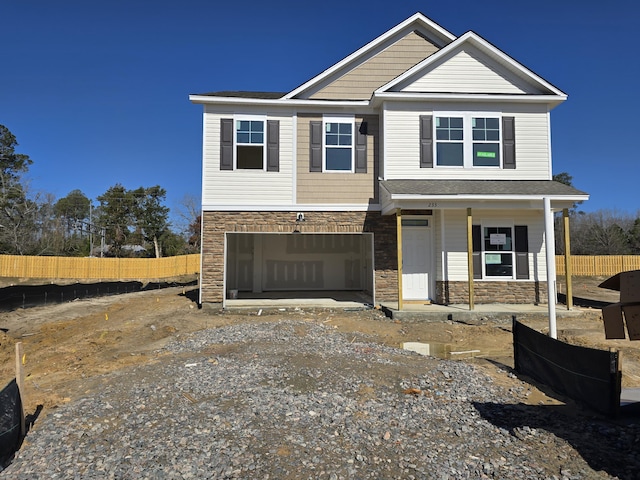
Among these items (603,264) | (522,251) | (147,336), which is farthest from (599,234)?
(147,336)

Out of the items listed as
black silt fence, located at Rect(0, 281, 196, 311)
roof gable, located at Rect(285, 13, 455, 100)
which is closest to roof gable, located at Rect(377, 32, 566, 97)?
roof gable, located at Rect(285, 13, 455, 100)

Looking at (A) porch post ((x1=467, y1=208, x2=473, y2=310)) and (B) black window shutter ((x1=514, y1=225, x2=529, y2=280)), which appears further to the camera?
(B) black window shutter ((x1=514, y1=225, x2=529, y2=280))

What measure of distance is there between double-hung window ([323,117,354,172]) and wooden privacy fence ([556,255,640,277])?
77.2 ft

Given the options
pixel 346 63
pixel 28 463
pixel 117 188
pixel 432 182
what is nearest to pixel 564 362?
pixel 28 463

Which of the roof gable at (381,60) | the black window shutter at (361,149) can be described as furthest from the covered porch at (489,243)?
the roof gable at (381,60)

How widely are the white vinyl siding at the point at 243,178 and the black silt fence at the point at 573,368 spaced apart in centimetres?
761

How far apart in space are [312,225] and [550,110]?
26.6ft

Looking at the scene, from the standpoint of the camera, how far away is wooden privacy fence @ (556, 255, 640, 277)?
2706 centimetres

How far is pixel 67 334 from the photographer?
945 centimetres

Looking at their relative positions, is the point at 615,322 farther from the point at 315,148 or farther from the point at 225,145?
the point at 225,145

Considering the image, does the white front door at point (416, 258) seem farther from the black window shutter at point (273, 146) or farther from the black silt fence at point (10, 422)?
the black silt fence at point (10, 422)

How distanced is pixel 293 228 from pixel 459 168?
5.33 meters

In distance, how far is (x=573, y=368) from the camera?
15.5 feet

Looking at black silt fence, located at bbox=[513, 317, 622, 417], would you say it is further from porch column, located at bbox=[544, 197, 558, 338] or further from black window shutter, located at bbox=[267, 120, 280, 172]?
black window shutter, located at bbox=[267, 120, 280, 172]
